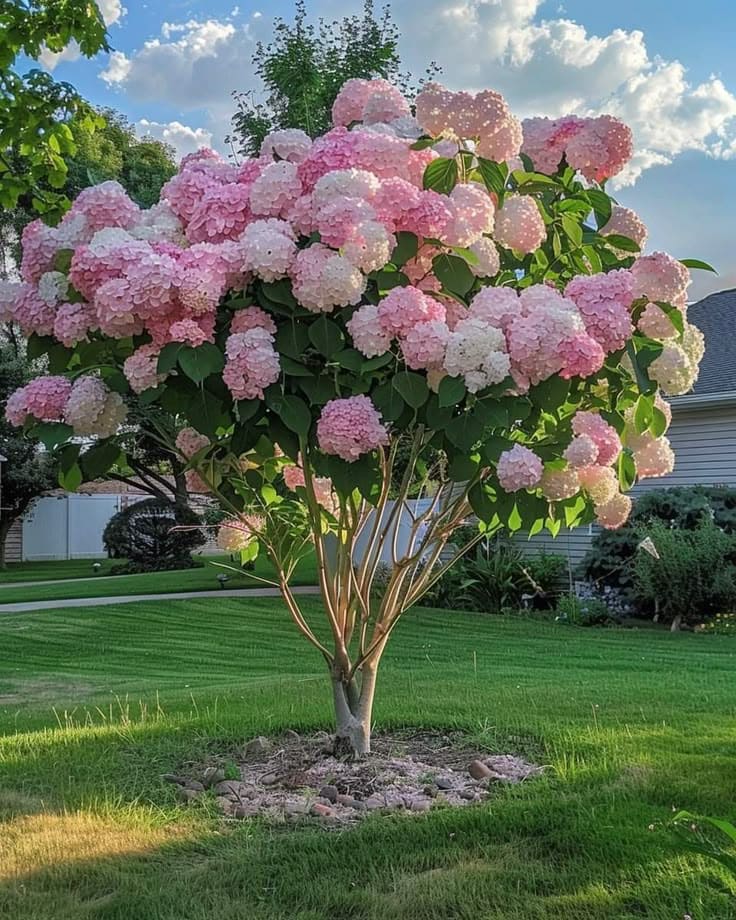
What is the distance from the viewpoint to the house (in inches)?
496

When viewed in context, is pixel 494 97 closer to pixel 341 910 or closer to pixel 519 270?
pixel 519 270

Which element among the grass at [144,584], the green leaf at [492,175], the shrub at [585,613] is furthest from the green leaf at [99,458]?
the grass at [144,584]

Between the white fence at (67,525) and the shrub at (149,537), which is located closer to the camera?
the shrub at (149,537)

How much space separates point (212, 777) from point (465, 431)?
1.91 m

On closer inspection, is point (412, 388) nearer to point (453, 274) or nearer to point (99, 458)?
point (453, 274)

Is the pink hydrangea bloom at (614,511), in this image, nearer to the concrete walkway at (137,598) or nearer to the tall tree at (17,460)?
the concrete walkway at (137,598)

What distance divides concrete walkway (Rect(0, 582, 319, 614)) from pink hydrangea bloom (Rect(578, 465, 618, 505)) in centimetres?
1043

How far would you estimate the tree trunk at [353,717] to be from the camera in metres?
3.74

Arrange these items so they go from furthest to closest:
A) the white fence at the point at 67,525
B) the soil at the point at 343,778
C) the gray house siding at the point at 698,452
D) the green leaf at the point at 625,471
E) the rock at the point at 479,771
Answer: the white fence at the point at 67,525 → the gray house siding at the point at 698,452 → the rock at the point at 479,771 → the soil at the point at 343,778 → the green leaf at the point at 625,471

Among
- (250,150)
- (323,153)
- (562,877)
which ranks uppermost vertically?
(250,150)

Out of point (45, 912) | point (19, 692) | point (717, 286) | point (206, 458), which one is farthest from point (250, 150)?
point (45, 912)

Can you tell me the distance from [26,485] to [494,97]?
20.0m

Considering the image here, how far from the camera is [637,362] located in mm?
2789

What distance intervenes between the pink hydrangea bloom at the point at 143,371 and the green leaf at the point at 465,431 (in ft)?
2.74
